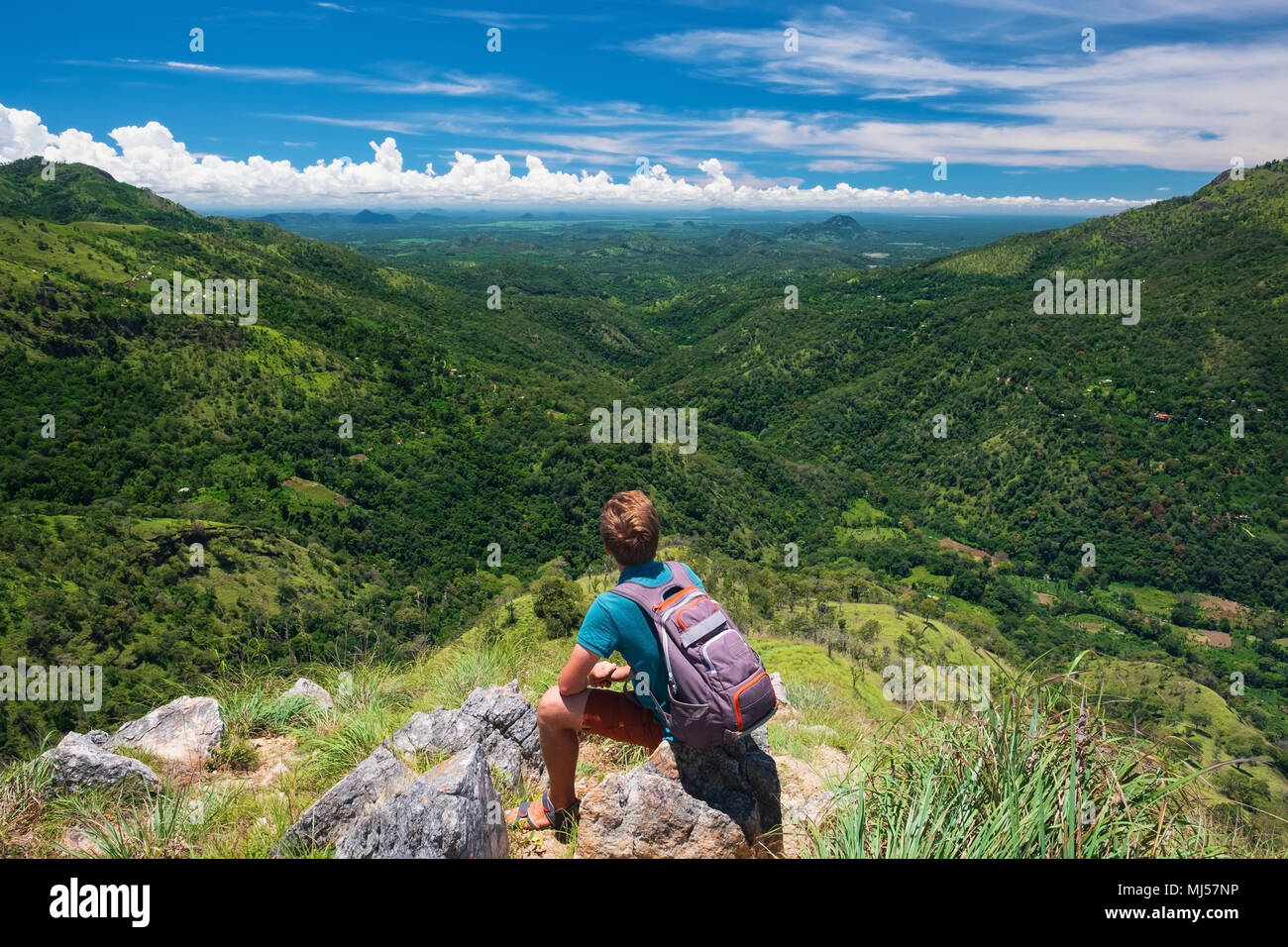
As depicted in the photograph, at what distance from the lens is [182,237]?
115 m

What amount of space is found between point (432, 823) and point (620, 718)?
1.41 meters

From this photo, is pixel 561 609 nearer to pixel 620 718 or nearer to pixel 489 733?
pixel 489 733

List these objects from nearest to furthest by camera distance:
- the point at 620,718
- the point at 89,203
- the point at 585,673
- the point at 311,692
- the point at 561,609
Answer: the point at 585,673 → the point at 620,718 → the point at 311,692 → the point at 561,609 → the point at 89,203

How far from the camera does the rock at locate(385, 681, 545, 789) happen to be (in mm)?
4637

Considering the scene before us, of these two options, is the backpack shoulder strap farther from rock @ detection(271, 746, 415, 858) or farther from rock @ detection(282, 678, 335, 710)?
rock @ detection(282, 678, 335, 710)

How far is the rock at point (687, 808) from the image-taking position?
3.51 meters

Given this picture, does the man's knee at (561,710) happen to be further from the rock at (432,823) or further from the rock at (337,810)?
the rock at (337,810)

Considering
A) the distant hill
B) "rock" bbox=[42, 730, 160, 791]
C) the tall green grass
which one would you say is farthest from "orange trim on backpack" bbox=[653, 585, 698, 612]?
the distant hill

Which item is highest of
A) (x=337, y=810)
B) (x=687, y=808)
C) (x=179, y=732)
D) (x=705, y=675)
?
(x=705, y=675)

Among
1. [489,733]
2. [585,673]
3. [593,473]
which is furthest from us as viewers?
[593,473]

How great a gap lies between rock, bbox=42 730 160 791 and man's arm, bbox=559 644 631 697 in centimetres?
339

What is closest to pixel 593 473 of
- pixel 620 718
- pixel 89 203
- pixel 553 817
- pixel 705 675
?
pixel 620 718

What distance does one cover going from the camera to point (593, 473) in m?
87.2
